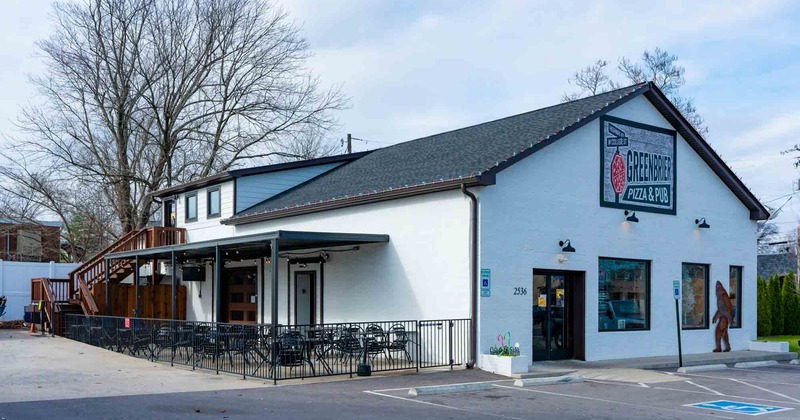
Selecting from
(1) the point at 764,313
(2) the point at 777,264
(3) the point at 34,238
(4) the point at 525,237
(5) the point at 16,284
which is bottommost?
(1) the point at 764,313

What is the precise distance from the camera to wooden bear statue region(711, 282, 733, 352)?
23703 millimetres

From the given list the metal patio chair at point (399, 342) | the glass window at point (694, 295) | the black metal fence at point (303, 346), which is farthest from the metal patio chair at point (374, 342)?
the glass window at point (694, 295)

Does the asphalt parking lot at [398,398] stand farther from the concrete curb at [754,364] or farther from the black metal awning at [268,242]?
the black metal awning at [268,242]

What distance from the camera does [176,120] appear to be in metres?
39.5

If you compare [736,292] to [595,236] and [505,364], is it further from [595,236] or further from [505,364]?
[505,364]

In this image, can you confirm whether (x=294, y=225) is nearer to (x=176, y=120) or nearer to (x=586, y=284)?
(x=586, y=284)

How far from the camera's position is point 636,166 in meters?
21.9

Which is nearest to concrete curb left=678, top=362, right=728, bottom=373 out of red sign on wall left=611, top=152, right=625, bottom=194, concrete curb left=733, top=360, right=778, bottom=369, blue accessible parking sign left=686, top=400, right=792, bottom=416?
concrete curb left=733, top=360, right=778, bottom=369

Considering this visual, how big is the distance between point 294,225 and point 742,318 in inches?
531

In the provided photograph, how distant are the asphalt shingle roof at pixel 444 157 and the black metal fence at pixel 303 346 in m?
3.53

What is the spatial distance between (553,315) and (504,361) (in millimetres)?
3366

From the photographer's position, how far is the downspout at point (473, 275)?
17.7 meters

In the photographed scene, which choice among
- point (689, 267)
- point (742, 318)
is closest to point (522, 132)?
point (689, 267)

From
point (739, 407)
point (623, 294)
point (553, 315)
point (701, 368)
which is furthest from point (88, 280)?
point (739, 407)
